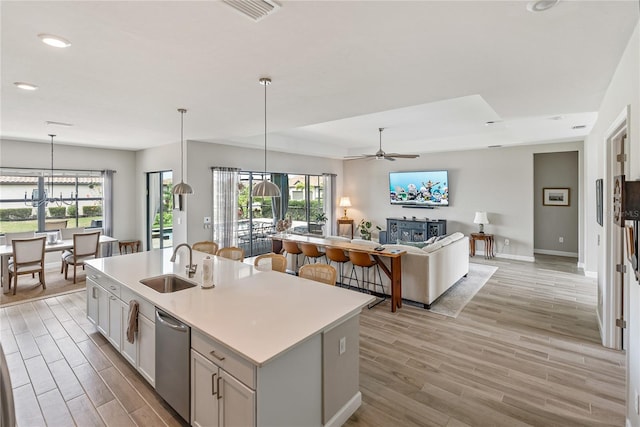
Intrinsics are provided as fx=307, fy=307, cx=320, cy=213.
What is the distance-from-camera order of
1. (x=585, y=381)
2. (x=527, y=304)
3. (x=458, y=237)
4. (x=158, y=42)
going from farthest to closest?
(x=458, y=237) < (x=527, y=304) < (x=585, y=381) < (x=158, y=42)

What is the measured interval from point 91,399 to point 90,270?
5.42ft

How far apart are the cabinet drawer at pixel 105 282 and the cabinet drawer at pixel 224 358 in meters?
1.50

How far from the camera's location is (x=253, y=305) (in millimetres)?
2355

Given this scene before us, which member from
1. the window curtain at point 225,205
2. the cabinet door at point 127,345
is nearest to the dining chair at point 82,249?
the window curtain at point 225,205

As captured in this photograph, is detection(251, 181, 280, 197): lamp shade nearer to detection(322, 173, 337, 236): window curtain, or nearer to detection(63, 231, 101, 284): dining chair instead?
detection(63, 231, 101, 284): dining chair

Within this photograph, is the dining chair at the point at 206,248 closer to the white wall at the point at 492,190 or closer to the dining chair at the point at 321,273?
the dining chair at the point at 321,273

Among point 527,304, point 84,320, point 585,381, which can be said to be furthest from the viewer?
point 527,304

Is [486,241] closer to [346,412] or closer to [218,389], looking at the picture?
[346,412]

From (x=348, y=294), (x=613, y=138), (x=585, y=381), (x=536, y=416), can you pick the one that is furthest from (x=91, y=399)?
(x=613, y=138)

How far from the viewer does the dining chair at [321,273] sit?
314 centimetres

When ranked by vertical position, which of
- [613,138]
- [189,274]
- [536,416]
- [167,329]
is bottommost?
Answer: [536,416]

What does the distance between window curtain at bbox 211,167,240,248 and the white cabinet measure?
187 inches

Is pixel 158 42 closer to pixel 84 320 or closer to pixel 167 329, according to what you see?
pixel 167 329

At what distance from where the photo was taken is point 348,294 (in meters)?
2.63
